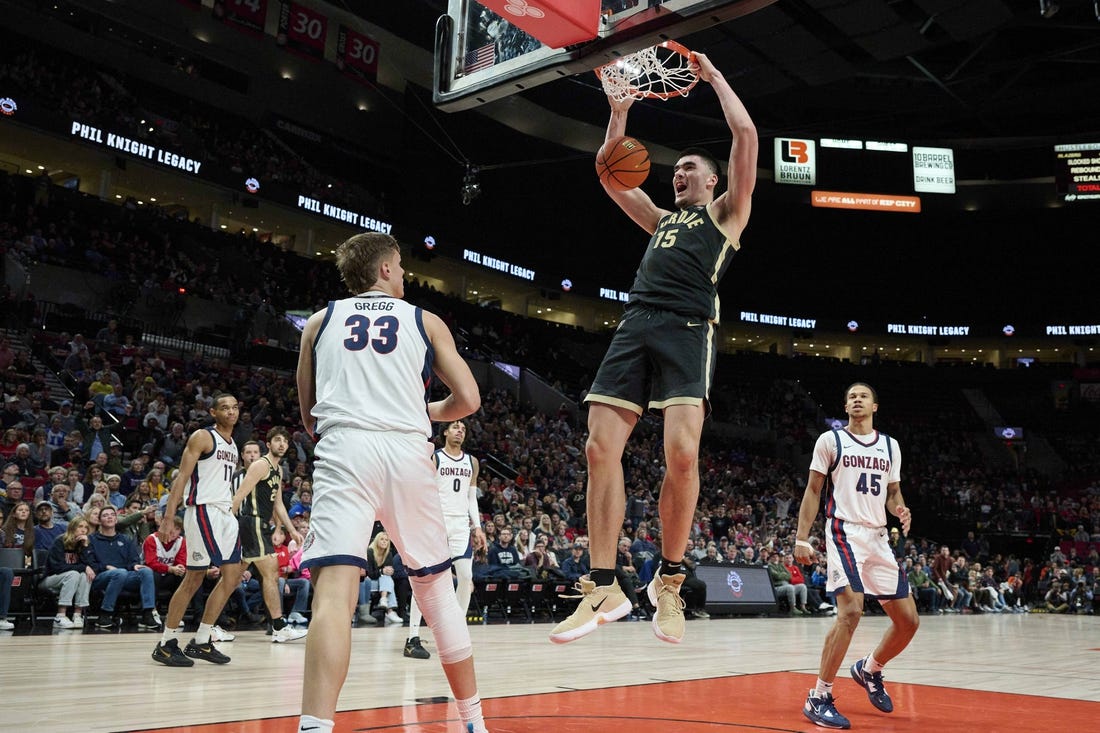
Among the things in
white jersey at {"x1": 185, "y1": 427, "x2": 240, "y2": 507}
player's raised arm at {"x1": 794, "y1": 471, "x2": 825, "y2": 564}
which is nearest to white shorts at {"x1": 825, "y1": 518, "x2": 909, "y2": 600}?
player's raised arm at {"x1": 794, "y1": 471, "x2": 825, "y2": 564}

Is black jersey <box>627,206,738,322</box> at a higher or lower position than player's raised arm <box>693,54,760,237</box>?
lower

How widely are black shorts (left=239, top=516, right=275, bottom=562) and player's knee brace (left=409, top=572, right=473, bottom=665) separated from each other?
222 inches

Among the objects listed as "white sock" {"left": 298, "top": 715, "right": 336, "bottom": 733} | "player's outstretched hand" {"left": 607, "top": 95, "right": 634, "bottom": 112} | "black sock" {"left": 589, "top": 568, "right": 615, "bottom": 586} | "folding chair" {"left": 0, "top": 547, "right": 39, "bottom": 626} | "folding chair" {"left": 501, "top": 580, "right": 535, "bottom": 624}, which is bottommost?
"folding chair" {"left": 501, "top": 580, "right": 535, "bottom": 624}

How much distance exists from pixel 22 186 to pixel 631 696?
875 inches

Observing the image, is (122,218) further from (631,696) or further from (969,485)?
(969,485)

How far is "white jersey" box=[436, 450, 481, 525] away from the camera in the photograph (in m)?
8.90

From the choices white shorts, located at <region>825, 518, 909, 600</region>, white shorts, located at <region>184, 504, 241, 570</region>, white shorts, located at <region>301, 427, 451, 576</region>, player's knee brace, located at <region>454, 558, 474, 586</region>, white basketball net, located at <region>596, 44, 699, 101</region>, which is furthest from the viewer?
player's knee brace, located at <region>454, 558, 474, 586</region>

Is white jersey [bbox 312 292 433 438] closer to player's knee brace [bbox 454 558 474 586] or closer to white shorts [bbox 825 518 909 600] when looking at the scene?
white shorts [bbox 825 518 909 600]

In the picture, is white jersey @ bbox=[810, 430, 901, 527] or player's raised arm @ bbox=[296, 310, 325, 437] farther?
white jersey @ bbox=[810, 430, 901, 527]

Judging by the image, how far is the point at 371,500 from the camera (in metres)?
3.63

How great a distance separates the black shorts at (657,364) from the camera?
425 centimetres

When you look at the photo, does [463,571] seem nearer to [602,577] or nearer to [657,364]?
[602,577]

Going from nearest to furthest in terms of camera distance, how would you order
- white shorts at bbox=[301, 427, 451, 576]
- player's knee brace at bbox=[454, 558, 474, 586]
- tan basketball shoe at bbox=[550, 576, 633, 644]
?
1. white shorts at bbox=[301, 427, 451, 576]
2. tan basketball shoe at bbox=[550, 576, 633, 644]
3. player's knee brace at bbox=[454, 558, 474, 586]

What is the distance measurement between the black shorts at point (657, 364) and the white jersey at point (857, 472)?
8.28ft
